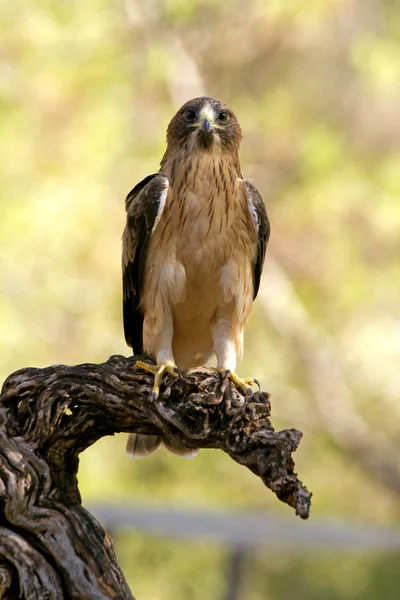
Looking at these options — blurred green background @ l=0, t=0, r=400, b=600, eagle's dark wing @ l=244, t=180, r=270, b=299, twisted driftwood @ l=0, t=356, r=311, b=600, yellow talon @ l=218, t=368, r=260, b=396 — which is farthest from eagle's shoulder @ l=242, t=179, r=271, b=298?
blurred green background @ l=0, t=0, r=400, b=600

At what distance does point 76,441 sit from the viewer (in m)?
3.43

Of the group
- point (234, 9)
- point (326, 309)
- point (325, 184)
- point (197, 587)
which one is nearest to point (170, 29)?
point (234, 9)

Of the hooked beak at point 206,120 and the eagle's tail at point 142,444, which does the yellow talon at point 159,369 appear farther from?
the hooked beak at point 206,120

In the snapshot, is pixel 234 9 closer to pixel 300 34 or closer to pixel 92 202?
pixel 300 34

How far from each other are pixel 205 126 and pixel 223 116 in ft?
0.67

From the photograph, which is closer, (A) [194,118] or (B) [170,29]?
(A) [194,118]

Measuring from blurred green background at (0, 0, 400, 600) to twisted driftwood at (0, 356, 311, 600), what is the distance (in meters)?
6.36

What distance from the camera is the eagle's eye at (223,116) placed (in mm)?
4525

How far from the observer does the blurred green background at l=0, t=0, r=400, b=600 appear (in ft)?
33.0

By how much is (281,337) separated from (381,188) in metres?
1.99

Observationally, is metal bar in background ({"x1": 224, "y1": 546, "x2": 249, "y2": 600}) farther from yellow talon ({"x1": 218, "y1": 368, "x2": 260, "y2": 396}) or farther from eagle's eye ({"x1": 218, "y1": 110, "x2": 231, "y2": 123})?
eagle's eye ({"x1": 218, "y1": 110, "x2": 231, "y2": 123})

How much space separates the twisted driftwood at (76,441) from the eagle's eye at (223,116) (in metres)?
1.44

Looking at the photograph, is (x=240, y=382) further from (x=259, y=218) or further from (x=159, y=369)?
(x=259, y=218)

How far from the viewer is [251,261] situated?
4492 millimetres
